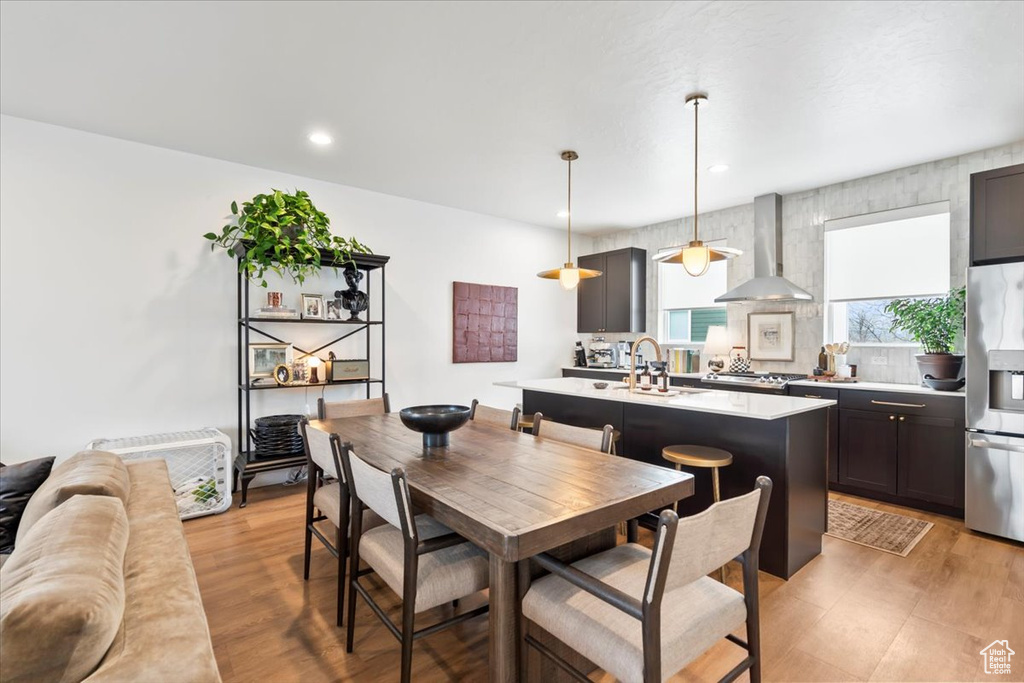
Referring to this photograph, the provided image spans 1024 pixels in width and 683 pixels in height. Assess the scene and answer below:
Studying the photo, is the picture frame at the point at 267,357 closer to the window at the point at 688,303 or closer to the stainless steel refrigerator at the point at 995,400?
the window at the point at 688,303

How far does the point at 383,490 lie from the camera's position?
61.7 inches

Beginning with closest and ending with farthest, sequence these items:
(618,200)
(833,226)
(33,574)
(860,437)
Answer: (33,574) → (860,437) → (833,226) → (618,200)

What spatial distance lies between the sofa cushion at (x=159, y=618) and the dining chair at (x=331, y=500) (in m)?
0.58

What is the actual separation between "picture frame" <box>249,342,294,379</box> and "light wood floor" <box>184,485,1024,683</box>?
1356 mm

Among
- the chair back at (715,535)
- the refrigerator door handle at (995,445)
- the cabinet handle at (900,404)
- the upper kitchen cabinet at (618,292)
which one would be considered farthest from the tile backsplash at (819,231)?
the chair back at (715,535)

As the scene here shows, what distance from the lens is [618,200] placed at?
15.8 feet

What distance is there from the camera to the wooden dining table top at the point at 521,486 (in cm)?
129

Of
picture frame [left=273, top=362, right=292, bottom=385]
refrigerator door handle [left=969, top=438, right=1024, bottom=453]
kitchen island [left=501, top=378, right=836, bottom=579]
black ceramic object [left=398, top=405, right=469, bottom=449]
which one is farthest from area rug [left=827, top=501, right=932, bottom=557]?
picture frame [left=273, top=362, right=292, bottom=385]

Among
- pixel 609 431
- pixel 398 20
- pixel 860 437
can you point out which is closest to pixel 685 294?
pixel 860 437

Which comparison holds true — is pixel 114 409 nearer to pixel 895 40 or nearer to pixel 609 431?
pixel 609 431

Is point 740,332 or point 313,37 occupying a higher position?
point 313,37

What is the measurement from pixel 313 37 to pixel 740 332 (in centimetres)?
461

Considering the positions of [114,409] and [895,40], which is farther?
[114,409]

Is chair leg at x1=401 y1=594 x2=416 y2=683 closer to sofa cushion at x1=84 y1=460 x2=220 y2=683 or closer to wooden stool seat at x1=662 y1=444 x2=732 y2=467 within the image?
sofa cushion at x1=84 y1=460 x2=220 y2=683
